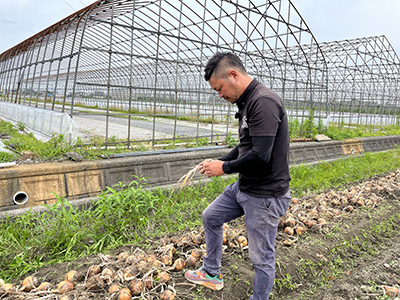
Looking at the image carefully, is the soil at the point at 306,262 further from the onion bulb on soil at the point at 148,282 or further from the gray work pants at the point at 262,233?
the gray work pants at the point at 262,233

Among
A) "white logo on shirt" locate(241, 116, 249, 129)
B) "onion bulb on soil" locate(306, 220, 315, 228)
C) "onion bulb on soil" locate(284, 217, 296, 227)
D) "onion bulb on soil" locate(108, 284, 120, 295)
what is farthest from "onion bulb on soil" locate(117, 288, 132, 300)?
"onion bulb on soil" locate(306, 220, 315, 228)

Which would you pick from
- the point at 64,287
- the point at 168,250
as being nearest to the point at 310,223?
the point at 168,250

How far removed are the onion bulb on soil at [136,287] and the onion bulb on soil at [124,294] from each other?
2.0 inches

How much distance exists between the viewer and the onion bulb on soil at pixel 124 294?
2.50m

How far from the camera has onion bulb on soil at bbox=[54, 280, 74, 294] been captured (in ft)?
8.47

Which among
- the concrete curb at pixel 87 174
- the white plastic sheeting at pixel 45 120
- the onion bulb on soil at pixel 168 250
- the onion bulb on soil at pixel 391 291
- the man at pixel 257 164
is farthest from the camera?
the white plastic sheeting at pixel 45 120

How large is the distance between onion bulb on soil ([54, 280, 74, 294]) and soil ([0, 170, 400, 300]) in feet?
0.20

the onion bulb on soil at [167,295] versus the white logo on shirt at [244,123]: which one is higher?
the white logo on shirt at [244,123]

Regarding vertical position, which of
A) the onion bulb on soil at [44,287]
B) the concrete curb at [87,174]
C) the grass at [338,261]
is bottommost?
the grass at [338,261]

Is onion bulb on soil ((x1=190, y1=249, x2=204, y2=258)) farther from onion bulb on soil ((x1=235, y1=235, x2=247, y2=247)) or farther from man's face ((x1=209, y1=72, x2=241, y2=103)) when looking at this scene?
man's face ((x1=209, y1=72, x2=241, y2=103))

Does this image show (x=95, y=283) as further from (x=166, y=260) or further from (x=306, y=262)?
(x=306, y=262)

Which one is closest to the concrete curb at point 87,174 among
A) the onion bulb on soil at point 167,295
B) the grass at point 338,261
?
the onion bulb on soil at point 167,295

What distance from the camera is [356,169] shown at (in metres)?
8.42

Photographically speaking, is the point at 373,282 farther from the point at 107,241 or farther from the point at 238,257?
the point at 107,241
